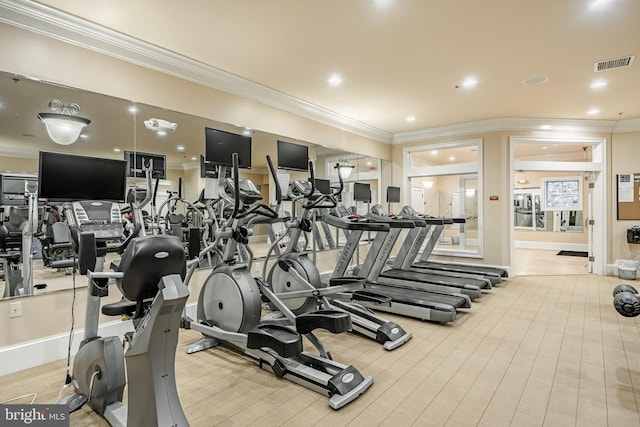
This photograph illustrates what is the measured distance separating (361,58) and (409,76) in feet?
2.89

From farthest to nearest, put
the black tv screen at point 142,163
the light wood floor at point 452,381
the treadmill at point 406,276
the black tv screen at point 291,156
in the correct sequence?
the black tv screen at point 291,156 → the treadmill at point 406,276 → the black tv screen at point 142,163 → the light wood floor at point 452,381

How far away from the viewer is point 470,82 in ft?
15.4

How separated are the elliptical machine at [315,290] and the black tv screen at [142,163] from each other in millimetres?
1414

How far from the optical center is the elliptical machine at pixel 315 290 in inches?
123

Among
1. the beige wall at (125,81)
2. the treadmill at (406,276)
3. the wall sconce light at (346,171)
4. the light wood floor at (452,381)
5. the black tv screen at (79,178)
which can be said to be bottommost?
the light wood floor at (452,381)

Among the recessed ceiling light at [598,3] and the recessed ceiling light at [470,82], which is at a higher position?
the recessed ceiling light at [470,82]

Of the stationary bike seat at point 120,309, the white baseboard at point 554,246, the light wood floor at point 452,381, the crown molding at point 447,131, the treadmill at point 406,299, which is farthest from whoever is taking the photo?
the white baseboard at point 554,246

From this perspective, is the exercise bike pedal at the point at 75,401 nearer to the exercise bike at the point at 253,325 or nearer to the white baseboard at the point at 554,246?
the exercise bike at the point at 253,325

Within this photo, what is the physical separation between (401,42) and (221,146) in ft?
7.12

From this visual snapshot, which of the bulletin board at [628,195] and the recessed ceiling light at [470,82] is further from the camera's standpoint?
the bulletin board at [628,195]

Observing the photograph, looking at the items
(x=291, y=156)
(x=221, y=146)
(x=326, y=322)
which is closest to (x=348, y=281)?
(x=326, y=322)

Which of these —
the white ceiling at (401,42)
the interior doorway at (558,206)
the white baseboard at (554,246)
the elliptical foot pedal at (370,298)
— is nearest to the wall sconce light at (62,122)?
the white ceiling at (401,42)

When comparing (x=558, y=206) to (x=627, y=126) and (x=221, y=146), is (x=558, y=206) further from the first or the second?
(x=221, y=146)

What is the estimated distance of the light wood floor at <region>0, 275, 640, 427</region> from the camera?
2.14 metres
